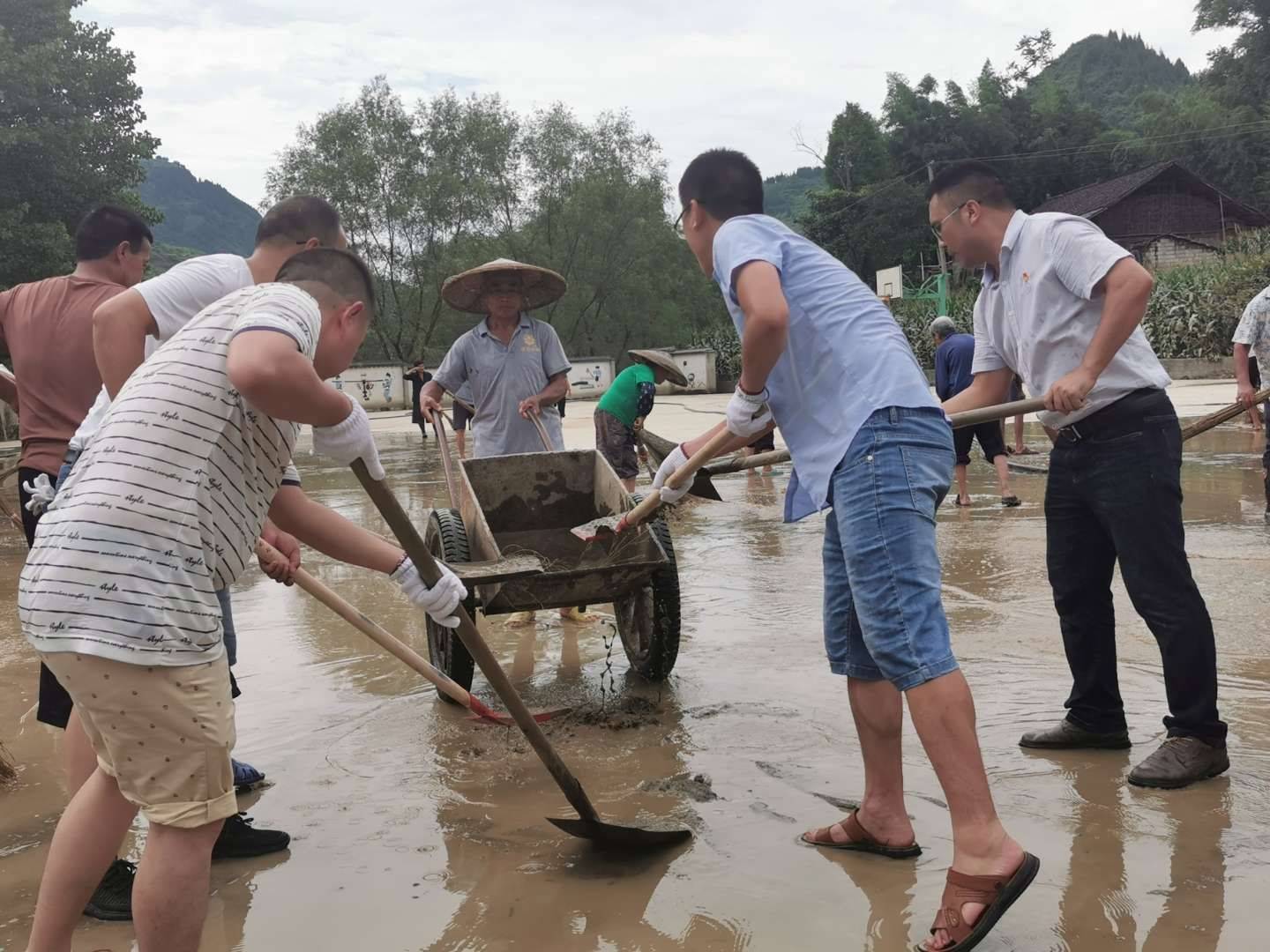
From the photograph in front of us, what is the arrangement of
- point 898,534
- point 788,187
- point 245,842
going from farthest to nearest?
point 788,187
point 245,842
point 898,534

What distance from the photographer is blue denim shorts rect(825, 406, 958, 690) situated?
2576 millimetres

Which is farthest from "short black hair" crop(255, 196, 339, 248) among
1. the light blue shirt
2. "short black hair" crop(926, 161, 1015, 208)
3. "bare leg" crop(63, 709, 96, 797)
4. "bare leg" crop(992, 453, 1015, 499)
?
"bare leg" crop(992, 453, 1015, 499)

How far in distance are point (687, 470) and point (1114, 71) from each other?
9684 centimetres

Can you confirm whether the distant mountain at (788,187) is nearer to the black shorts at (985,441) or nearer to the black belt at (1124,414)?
the black shorts at (985,441)

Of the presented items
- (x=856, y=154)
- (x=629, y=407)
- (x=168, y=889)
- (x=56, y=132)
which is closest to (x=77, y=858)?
(x=168, y=889)

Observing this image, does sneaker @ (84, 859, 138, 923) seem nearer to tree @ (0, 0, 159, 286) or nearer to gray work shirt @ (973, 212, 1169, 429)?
gray work shirt @ (973, 212, 1169, 429)

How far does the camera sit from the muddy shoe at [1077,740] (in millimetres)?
3588

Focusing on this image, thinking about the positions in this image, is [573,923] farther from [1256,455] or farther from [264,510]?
[1256,455]

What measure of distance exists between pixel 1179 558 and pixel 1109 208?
41139mm

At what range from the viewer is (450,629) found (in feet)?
13.9

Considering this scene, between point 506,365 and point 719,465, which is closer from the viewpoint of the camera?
point 719,465

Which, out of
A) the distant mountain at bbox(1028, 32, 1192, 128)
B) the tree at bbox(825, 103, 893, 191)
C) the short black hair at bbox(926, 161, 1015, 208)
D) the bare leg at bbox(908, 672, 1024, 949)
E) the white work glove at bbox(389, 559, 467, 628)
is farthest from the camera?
the distant mountain at bbox(1028, 32, 1192, 128)

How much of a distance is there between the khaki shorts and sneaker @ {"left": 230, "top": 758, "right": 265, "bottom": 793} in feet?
4.96

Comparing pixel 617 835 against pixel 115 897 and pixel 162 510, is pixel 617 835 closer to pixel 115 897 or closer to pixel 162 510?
pixel 115 897
